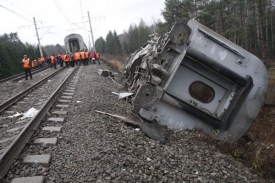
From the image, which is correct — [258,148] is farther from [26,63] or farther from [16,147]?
[26,63]

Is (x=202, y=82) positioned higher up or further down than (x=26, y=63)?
higher up

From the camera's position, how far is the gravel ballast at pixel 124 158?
321cm

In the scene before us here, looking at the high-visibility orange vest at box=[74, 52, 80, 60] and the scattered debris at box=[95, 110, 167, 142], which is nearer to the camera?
the scattered debris at box=[95, 110, 167, 142]

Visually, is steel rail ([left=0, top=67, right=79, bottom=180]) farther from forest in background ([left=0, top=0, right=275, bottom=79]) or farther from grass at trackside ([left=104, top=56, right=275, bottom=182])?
forest in background ([left=0, top=0, right=275, bottom=79])

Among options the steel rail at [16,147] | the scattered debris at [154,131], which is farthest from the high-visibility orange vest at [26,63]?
the scattered debris at [154,131]

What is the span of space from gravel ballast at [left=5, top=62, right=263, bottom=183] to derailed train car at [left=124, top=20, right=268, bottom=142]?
1.95 feet

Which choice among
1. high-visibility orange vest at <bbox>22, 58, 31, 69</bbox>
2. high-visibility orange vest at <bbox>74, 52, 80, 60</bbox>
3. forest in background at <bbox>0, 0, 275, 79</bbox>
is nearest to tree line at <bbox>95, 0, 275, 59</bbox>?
forest in background at <bbox>0, 0, 275, 79</bbox>

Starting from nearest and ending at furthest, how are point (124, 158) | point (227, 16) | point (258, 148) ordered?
point (124, 158) < point (258, 148) < point (227, 16)

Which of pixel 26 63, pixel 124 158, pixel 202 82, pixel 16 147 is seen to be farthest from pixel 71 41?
pixel 124 158

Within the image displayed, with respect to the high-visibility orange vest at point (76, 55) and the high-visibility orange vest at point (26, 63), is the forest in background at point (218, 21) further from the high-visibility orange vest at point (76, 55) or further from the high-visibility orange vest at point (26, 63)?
the high-visibility orange vest at point (26, 63)

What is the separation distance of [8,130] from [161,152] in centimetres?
333

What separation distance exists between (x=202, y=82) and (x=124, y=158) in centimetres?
320

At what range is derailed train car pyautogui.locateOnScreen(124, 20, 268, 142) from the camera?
18.0 feet

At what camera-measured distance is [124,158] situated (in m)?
3.55
